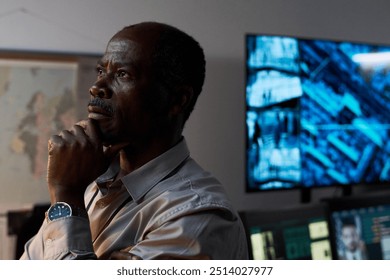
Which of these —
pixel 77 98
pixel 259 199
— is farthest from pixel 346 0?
pixel 77 98

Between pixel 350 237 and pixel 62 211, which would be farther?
pixel 350 237

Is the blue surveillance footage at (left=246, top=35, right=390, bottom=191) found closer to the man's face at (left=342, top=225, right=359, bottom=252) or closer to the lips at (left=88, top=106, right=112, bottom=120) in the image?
the man's face at (left=342, top=225, right=359, bottom=252)

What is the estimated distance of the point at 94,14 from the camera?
1.25 meters

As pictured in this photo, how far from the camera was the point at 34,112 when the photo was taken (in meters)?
1.47

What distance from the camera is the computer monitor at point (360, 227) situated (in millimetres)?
1599

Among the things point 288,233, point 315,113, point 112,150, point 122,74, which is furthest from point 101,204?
point 315,113

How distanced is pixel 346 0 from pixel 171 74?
955mm

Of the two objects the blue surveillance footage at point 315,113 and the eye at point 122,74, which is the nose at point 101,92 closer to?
the eye at point 122,74

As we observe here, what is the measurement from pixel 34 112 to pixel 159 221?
38.7 inches

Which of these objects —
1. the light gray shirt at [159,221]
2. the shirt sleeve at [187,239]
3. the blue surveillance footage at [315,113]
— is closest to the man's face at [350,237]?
the blue surveillance footage at [315,113]

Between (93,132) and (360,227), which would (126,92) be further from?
(360,227)

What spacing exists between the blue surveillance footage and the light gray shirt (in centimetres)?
84

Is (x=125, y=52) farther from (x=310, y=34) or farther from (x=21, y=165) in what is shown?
(x=310, y=34)

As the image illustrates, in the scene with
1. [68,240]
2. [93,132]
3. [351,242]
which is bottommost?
[351,242]
